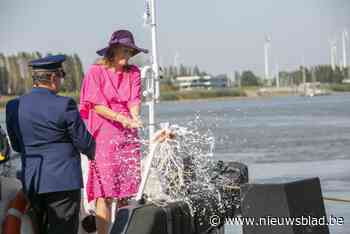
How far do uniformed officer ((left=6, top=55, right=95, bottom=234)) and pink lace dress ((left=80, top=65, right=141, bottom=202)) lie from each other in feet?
2.56

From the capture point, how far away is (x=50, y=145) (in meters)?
5.75

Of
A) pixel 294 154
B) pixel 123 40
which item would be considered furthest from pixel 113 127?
pixel 294 154

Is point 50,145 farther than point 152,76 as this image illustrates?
No

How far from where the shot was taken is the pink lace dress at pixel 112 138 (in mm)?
6609

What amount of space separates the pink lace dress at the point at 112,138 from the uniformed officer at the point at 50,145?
78 centimetres

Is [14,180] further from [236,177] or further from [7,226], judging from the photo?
[236,177]

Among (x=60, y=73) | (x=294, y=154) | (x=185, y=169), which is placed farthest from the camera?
(x=294, y=154)

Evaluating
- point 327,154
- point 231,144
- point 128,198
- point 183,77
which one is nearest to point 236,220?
point 128,198

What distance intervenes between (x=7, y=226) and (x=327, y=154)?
40.0ft

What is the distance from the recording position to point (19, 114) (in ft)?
19.0

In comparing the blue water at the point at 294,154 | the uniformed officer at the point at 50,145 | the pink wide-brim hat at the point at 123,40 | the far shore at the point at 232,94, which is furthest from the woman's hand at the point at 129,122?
the far shore at the point at 232,94

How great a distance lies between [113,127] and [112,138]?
0.07 metres

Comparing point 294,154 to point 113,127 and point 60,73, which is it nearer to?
point 113,127

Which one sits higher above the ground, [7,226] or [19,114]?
[19,114]
